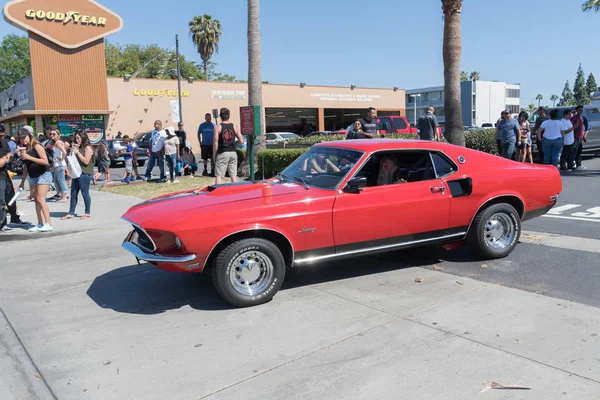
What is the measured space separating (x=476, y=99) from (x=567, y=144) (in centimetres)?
7727

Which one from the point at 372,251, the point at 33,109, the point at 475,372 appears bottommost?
the point at 475,372

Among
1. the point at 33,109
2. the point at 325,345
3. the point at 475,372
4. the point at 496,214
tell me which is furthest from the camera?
the point at 33,109

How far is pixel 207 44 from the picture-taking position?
58.4 m

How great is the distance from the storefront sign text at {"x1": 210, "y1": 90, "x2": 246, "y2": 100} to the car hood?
33604 millimetres

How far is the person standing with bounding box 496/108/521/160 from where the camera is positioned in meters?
13.1

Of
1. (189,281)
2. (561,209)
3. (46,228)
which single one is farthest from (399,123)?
(189,281)

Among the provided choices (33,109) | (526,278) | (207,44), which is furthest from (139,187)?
(207,44)

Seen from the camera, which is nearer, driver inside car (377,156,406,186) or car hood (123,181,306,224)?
car hood (123,181,306,224)

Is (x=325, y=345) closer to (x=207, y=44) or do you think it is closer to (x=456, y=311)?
(x=456, y=311)

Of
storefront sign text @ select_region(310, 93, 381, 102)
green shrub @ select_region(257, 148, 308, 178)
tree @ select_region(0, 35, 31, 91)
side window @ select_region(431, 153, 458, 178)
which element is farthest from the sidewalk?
tree @ select_region(0, 35, 31, 91)

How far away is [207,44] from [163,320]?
57.6 metres

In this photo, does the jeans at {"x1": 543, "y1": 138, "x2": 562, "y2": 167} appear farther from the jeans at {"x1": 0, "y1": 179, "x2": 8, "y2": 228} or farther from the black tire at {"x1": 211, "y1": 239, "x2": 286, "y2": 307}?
the jeans at {"x1": 0, "y1": 179, "x2": 8, "y2": 228}

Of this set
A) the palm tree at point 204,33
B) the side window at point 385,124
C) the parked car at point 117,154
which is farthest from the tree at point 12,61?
the side window at point 385,124

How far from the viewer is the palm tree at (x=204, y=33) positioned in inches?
2280
